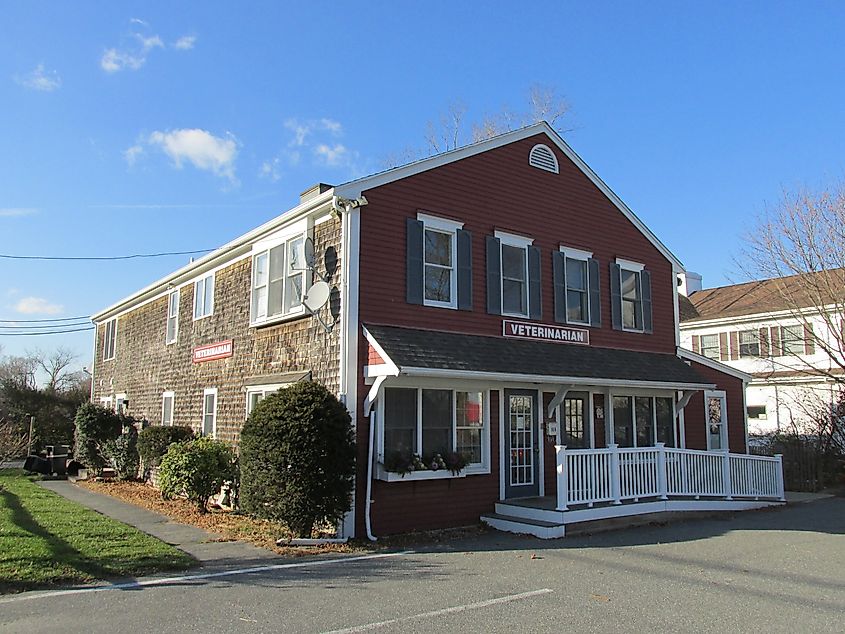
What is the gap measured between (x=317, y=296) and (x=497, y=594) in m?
6.03

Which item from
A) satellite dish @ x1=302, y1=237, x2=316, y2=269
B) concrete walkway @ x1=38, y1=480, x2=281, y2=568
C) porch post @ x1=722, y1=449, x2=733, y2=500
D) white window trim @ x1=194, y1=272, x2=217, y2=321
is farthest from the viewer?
white window trim @ x1=194, y1=272, x2=217, y2=321

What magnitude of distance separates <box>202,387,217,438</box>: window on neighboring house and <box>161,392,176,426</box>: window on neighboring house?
2703 millimetres

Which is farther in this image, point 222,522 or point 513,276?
point 513,276

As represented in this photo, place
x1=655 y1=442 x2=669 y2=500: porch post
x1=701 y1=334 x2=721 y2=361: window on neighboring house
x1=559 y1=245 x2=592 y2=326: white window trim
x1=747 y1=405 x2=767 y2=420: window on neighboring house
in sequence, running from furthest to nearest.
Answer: x1=701 y1=334 x2=721 y2=361: window on neighboring house, x1=747 y1=405 x2=767 y2=420: window on neighboring house, x1=559 y1=245 x2=592 y2=326: white window trim, x1=655 y1=442 x2=669 y2=500: porch post

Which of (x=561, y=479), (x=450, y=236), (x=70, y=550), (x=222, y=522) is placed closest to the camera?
(x=70, y=550)

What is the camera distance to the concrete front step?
11.6 m

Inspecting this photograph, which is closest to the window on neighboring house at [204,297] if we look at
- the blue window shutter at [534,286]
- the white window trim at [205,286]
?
the white window trim at [205,286]

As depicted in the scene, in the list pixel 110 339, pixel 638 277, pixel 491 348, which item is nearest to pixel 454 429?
pixel 491 348

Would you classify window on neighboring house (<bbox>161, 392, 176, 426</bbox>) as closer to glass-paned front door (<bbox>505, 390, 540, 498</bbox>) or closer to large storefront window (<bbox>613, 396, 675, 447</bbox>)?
glass-paned front door (<bbox>505, 390, 540, 498</bbox>)

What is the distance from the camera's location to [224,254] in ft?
54.7

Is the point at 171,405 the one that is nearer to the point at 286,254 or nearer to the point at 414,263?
the point at 286,254

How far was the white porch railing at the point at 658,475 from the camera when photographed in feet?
40.5

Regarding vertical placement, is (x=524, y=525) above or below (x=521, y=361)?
below

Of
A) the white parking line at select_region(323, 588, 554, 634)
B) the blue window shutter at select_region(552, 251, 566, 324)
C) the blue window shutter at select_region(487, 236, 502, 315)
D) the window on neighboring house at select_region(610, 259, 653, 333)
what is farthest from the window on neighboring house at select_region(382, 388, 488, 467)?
the window on neighboring house at select_region(610, 259, 653, 333)
